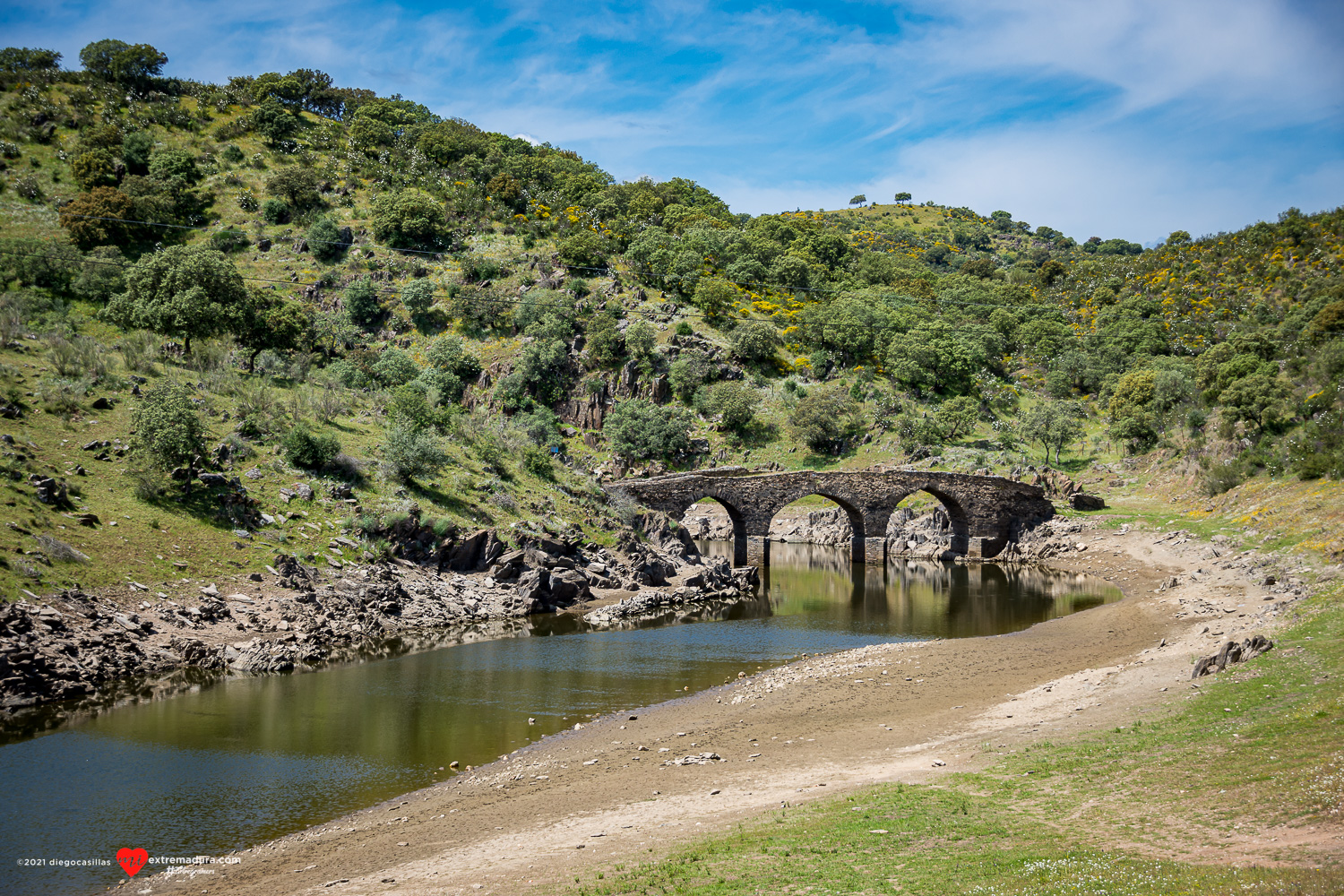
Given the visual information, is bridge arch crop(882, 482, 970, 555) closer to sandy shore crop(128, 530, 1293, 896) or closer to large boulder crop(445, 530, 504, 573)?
sandy shore crop(128, 530, 1293, 896)

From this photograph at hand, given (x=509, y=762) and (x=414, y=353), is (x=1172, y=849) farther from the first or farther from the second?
(x=414, y=353)

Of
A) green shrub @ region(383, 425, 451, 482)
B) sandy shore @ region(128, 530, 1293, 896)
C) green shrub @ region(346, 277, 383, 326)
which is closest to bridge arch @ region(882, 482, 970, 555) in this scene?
sandy shore @ region(128, 530, 1293, 896)

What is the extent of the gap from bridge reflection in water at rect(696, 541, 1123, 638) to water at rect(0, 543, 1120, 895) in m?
0.42

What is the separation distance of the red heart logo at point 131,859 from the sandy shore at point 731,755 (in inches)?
31.0

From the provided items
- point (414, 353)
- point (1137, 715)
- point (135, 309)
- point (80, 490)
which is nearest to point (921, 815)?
point (1137, 715)

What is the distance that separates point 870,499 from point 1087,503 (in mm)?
17537

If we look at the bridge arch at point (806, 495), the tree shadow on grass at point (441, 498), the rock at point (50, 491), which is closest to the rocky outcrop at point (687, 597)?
the bridge arch at point (806, 495)

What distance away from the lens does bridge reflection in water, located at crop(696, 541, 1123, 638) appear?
4125 cm

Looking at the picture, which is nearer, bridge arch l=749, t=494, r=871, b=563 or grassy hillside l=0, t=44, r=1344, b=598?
grassy hillside l=0, t=44, r=1344, b=598

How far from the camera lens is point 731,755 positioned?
20359mm

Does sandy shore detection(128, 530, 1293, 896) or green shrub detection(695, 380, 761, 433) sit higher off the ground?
green shrub detection(695, 380, 761, 433)

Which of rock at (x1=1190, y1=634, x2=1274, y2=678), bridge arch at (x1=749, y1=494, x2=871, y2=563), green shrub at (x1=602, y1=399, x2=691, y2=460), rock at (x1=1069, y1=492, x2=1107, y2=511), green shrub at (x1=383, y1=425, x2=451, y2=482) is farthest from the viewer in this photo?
green shrub at (x1=602, y1=399, x2=691, y2=460)

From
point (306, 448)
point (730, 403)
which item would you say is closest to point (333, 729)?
point (306, 448)


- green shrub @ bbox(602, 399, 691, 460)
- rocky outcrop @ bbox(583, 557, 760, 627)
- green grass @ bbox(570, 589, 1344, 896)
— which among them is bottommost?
rocky outcrop @ bbox(583, 557, 760, 627)
